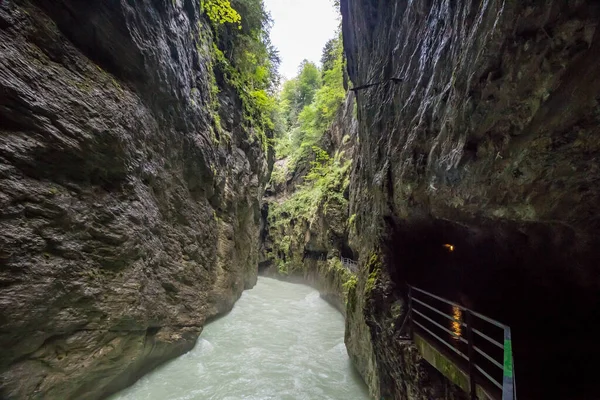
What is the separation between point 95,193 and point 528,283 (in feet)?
24.9

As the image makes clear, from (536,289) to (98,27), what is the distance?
867 cm

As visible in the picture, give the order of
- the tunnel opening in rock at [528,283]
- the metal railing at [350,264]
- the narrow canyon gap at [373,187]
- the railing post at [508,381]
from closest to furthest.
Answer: the railing post at [508,381], the narrow canyon gap at [373,187], the tunnel opening in rock at [528,283], the metal railing at [350,264]

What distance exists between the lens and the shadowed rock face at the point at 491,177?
7.18 feet

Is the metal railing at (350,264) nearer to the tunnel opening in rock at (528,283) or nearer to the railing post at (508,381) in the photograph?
the tunnel opening in rock at (528,283)

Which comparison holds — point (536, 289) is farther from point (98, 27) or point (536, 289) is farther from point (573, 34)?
point (98, 27)

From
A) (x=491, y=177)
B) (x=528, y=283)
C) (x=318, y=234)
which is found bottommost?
(x=528, y=283)

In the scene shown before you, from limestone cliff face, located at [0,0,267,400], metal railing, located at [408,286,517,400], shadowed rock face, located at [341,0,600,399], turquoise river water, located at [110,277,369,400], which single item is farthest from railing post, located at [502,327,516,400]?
limestone cliff face, located at [0,0,267,400]

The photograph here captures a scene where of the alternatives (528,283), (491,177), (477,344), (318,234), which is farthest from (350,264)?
(491,177)

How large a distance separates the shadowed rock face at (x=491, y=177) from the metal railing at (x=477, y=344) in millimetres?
324

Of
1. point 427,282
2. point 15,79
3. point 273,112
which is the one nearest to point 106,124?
point 15,79

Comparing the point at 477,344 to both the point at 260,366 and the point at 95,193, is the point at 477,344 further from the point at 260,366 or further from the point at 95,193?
the point at 95,193

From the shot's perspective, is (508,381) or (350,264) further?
(350,264)

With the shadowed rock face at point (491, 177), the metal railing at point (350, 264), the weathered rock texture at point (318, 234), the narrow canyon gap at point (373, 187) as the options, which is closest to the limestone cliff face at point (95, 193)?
the narrow canyon gap at point (373, 187)

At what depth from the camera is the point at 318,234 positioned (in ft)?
57.6
